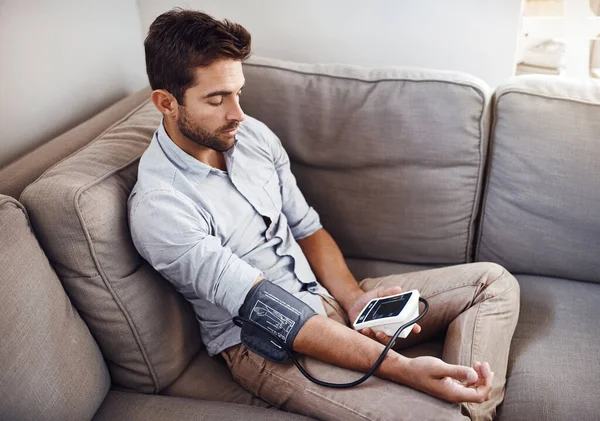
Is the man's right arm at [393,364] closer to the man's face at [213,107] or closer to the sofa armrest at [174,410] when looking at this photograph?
the sofa armrest at [174,410]

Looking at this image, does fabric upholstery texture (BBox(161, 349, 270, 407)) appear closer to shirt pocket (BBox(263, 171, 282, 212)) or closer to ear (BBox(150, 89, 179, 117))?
shirt pocket (BBox(263, 171, 282, 212))

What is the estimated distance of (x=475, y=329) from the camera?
50.4 inches

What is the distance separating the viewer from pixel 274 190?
4.77 feet

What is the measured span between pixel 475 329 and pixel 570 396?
8.7 inches

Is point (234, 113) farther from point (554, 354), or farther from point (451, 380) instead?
point (554, 354)

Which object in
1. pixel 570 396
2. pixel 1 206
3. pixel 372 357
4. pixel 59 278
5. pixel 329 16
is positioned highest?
pixel 329 16

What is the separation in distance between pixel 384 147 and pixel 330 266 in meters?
0.34

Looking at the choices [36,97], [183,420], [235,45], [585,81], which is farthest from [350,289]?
[36,97]

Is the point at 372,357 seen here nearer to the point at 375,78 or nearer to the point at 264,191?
the point at 264,191

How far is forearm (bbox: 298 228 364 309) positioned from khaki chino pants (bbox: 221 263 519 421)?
0.13 ft

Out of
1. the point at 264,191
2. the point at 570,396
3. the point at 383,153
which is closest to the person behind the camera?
the point at 570,396

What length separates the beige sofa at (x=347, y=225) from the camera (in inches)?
45.3

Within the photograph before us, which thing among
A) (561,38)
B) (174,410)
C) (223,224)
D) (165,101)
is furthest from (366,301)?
(561,38)

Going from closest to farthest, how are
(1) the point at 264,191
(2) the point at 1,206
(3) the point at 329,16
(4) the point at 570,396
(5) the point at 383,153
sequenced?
1. (2) the point at 1,206
2. (4) the point at 570,396
3. (1) the point at 264,191
4. (5) the point at 383,153
5. (3) the point at 329,16
